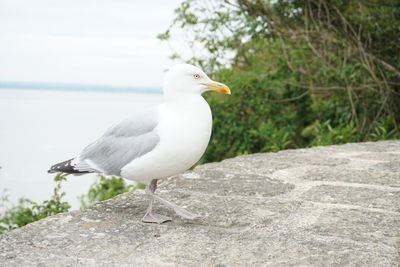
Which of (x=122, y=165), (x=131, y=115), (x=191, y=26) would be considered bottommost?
(x=122, y=165)

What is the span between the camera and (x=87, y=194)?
4102mm

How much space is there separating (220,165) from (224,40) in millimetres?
2895

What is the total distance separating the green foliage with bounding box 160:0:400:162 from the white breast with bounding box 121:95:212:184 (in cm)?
286

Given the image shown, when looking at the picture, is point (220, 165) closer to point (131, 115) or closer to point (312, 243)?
point (131, 115)

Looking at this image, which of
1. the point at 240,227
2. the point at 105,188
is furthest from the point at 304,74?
the point at 240,227

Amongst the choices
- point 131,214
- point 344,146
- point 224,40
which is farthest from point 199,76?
point 224,40

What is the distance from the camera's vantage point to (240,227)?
2.11m

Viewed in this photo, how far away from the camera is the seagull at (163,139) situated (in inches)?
80.6

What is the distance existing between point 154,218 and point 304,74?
372 centimetres

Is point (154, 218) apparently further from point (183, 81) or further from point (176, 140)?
point (183, 81)

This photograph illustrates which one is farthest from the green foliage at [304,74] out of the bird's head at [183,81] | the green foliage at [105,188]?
the bird's head at [183,81]

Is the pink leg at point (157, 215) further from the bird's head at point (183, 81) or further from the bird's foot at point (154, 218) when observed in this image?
the bird's head at point (183, 81)

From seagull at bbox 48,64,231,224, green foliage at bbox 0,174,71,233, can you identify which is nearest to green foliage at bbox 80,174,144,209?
green foliage at bbox 0,174,71,233

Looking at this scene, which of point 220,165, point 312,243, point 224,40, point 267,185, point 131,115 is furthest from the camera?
point 224,40
